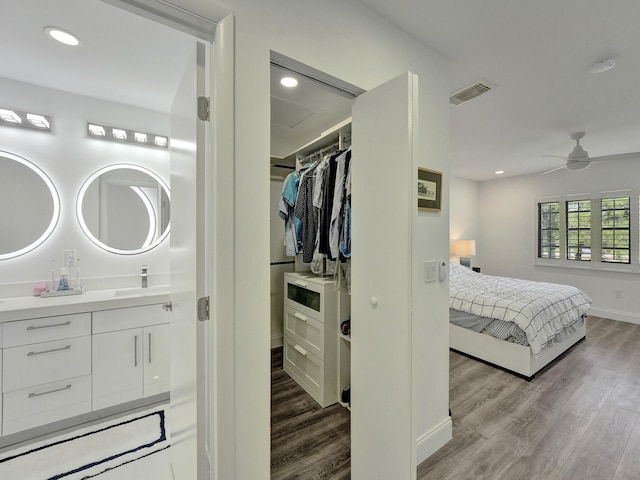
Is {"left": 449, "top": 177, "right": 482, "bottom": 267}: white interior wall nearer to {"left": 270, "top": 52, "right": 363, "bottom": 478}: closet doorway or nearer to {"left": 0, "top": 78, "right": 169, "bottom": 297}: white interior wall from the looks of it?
{"left": 270, "top": 52, "right": 363, "bottom": 478}: closet doorway

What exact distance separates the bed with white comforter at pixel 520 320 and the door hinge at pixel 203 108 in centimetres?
304

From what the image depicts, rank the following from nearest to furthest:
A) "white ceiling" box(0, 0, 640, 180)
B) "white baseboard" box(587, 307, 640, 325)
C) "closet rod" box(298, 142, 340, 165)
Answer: "white ceiling" box(0, 0, 640, 180), "closet rod" box(298, 142, 340, 165), "white baseboard" box(587, 307, 640, 325)

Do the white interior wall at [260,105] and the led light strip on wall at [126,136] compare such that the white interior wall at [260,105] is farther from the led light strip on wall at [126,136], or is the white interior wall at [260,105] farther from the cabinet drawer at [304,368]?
the led light strip on wall at [126,136]

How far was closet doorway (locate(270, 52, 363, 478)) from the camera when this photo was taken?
1632 millimetres

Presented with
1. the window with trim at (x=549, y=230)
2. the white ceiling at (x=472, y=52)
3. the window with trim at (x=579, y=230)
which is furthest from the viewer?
the window with trim at (x=549, y=230)

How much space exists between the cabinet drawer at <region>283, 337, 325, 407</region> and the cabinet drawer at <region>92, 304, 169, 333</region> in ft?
3.69

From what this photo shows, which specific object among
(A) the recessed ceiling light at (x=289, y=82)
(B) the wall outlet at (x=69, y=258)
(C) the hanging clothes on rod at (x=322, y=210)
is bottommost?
(B) the wall outlet at (x=69, y=258)

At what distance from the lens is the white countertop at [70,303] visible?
172 centimetres

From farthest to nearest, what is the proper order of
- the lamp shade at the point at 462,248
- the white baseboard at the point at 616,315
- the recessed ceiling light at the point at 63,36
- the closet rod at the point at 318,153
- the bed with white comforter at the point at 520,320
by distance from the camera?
1. the lamp shade at the point at 462,248
2. the white baseboard at the point at 616,315
3. the bed with white comforter at the point at 520,320
4. the closet rod at the point at 318,153
5. the recessed ceiling light at the point at 63,36

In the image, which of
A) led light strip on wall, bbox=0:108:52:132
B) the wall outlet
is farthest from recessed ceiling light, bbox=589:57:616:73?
the wall outlet

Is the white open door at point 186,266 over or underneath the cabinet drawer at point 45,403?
over

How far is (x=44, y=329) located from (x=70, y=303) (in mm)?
203

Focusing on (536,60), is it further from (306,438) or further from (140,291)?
(140,291)

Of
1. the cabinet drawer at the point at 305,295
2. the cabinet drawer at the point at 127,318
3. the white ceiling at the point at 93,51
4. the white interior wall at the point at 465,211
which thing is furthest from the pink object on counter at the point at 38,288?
the white interior wall at the point at 465,211
